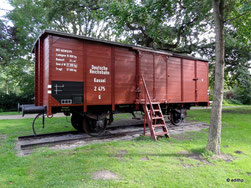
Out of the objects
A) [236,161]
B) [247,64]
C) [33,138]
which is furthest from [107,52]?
[247,64]

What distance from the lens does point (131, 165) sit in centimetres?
408

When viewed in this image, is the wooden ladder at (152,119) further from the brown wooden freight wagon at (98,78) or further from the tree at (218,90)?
the tree at (218,90)

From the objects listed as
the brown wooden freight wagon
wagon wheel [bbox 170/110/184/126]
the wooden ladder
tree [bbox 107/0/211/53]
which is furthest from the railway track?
tree [bbox 107/0/211/53]

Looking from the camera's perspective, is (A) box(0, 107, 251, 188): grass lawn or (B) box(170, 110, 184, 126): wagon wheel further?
(B) box(170, 110, 184, 126): wagon wheel

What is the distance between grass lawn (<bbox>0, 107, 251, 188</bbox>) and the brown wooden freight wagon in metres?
1.71

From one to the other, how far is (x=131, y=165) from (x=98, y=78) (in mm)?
3742

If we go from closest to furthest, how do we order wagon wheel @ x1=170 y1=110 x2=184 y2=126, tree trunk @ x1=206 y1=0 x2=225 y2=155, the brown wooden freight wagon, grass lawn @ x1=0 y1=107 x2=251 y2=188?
1. grass lawn @ x1=0 y1=107 x2=251 y2=188
2. tree trunk @ x1=206 y1=0 x2=225 y2=155
3. the brown wooden freight wagon
4. wagon wheel @ x1=170 y1=110 x2=184 y2=126

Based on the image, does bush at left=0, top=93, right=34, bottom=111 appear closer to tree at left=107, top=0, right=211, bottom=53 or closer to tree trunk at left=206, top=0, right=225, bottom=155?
tree at left=107, top=0, right=211, bottom=53

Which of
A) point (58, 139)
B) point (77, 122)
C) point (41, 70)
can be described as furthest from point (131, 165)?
point (41, 70)

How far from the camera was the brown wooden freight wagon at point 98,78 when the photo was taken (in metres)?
5.95

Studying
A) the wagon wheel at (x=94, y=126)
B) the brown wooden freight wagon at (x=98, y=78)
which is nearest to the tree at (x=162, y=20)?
the brown wooden freight wagon at (x=98, y=78)

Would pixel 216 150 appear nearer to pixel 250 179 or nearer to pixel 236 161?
pixel 236 161

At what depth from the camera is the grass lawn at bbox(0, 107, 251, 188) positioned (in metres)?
3.35

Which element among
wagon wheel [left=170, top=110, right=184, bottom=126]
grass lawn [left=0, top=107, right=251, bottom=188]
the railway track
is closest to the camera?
grass lawn [left=0, top=107, right=251, bottom=188]
